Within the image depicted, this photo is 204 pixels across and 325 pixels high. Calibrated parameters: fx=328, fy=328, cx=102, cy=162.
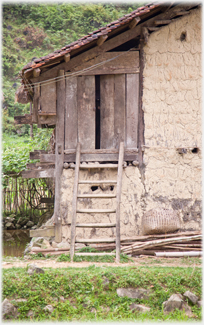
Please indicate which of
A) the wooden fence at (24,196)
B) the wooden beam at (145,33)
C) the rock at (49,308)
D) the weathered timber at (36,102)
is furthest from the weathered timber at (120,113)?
the wooden fence at (24,196)

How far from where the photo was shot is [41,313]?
4270 mm

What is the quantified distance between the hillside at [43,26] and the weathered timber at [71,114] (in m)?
13.4

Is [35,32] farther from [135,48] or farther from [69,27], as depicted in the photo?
[135,48]

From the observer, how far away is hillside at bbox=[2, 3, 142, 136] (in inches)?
797

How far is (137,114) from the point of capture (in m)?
6.85

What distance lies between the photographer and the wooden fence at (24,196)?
11.5 m

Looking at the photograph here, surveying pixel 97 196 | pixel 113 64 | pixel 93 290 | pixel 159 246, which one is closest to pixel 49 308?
pixel 93 290

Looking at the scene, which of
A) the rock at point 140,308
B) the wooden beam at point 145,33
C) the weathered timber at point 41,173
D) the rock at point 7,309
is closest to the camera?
the rock at point 7,309

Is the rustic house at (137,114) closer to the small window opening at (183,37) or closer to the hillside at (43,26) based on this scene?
the small window opening at (183,37)

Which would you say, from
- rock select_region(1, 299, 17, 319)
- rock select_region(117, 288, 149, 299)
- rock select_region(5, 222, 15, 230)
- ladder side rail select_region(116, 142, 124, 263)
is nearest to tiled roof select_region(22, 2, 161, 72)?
ladder side rail select_region(116, 142, 124, 263)

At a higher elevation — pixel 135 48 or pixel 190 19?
pixel 190 19

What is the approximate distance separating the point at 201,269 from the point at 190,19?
5.02 metres

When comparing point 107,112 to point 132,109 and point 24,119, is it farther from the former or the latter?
point 24,119

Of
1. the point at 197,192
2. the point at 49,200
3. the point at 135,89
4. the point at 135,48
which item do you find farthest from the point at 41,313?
the point at 49,200
